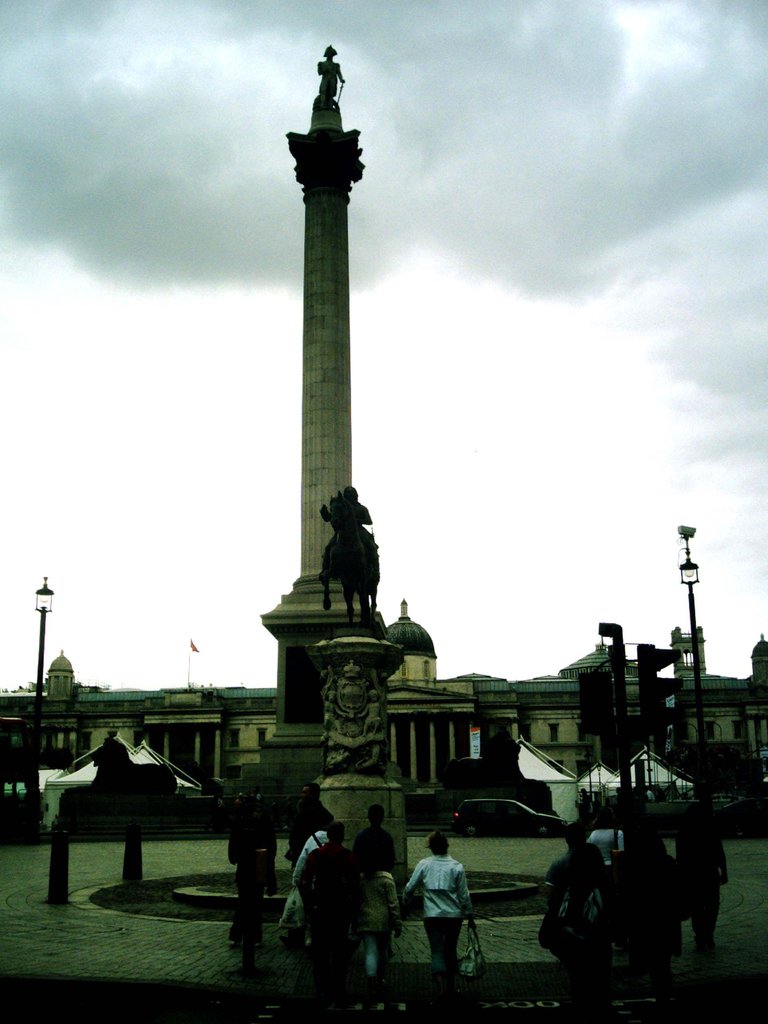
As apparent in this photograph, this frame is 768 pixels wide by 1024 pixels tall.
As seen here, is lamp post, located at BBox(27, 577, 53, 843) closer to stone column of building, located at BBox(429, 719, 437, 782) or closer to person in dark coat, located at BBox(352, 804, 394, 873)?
person in dark coat, located at BBox(352, 804, 394, 873)

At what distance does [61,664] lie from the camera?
149 meters

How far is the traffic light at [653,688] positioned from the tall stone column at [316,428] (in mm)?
30384

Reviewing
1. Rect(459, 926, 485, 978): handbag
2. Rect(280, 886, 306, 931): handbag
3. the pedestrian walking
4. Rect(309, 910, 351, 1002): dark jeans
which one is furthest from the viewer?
Rect(280, 886, 306, 931): handbag

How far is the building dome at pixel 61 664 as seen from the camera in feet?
487

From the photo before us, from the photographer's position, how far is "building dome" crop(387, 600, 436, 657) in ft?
472

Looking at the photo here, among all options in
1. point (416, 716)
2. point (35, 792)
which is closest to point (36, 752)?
point (35, 792)

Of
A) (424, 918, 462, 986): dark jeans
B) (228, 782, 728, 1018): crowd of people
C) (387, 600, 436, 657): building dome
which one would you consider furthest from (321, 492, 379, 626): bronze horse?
(387, 600, 436, 657): building dome

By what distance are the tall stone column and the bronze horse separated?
61.8ft

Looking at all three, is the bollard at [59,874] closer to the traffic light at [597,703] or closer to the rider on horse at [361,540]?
the rider on horse at [361,540]

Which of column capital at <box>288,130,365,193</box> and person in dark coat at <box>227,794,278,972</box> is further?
column capital at <box>288,130,365,193</box>

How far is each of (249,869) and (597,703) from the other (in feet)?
16.0

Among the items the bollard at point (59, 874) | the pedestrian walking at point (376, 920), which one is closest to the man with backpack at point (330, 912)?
the pedestrian walking at point (376, 920)

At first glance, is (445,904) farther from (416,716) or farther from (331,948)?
(416,716)

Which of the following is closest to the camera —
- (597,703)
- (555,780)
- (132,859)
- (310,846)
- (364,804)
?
(310,846)
